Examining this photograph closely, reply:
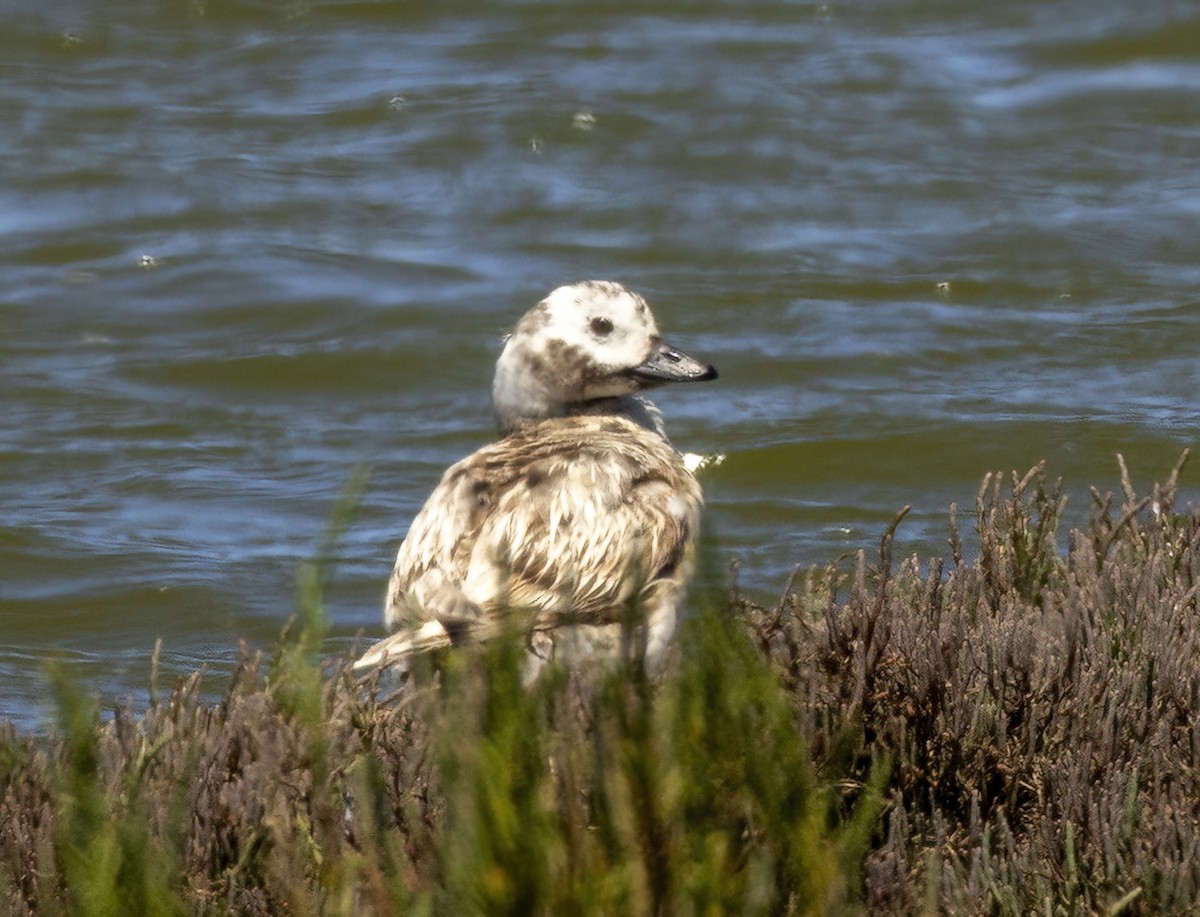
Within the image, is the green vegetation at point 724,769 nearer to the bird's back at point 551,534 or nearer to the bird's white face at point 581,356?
the bird's back at point 551,534

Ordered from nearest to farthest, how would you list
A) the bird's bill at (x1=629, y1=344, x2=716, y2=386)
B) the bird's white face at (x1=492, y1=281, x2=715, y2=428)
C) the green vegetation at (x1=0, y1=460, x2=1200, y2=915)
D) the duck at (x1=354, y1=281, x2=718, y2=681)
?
the green vegetation at (x1=0, y1=460, x2=1200, y2=915)
the duck at (x1=354, y1=281, x2=718, y2=681)
the bird's white face at (x1=492, y1=281, x2=715, y2=428)
the bird's bill at (x1=629, y1=344, x2=716, y2=386)

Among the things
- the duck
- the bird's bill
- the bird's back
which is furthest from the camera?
the bird's bill

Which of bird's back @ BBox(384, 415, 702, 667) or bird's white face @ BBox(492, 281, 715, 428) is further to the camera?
bird's white face @ BBox(492, 281, 715, 428)

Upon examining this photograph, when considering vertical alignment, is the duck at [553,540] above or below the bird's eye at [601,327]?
below

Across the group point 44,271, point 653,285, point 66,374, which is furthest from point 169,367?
point 653,285

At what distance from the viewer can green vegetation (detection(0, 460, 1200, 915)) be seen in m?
3.43

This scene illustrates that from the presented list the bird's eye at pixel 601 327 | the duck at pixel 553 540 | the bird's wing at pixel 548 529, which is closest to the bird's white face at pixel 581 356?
the bird's eye at pixel 601 327

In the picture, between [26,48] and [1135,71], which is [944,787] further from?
[26,48]

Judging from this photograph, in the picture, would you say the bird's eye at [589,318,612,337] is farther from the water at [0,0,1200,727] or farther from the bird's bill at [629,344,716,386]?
the water at [0,0,1200,727]

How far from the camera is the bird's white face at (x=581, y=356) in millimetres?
7746

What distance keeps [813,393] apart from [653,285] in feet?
6.90

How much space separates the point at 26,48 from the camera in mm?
18703

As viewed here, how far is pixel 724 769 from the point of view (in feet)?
12.0

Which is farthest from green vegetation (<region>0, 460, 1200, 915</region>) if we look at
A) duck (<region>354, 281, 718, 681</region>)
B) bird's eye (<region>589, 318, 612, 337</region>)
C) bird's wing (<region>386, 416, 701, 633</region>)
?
bird's eye (<region>589, 318, 612, 337</region>)
